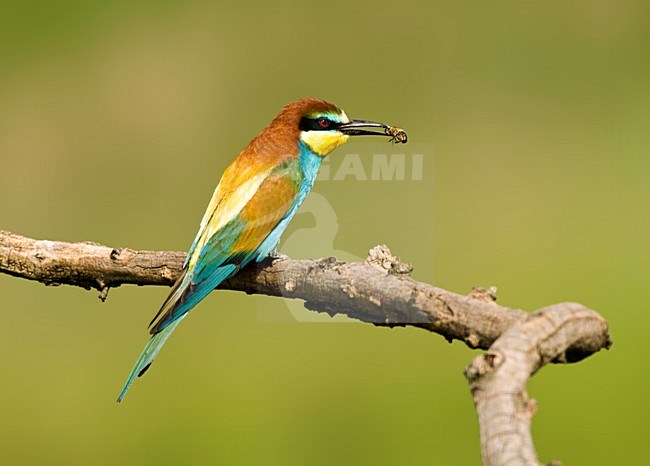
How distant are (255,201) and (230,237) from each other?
0.12 meters

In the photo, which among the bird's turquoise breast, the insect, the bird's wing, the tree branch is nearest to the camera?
the tree branch

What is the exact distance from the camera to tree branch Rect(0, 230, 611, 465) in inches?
40.7

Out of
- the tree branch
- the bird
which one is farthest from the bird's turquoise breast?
the tree branch

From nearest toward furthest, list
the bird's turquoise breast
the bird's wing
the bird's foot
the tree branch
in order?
the tree branch, the bird's wing, the bird's foot, the bird's turquoise breast

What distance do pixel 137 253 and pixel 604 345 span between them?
922 millimetres

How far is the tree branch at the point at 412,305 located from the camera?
40.7 inches

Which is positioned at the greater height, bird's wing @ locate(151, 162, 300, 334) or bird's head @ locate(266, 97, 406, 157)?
bird's head @ locate(266, 97, 406, 157)

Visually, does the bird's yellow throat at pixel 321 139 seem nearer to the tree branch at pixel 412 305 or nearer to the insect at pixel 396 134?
the insect at pixel 396 134

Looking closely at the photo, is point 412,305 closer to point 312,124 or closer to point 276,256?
point 276,256

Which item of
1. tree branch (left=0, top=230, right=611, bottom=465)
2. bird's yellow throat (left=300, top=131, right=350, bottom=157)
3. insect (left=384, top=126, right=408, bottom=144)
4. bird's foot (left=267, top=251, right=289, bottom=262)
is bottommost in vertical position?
tree branch (left=0, top=230, right=611, bottom=465)

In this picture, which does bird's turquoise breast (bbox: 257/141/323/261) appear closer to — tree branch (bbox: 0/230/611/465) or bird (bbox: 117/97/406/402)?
bird (bbox: 117/97/406/402)

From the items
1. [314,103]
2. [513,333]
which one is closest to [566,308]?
[513,333]

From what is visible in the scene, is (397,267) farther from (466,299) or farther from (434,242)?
(434,242)

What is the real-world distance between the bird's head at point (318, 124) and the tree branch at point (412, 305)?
0.35 meters
